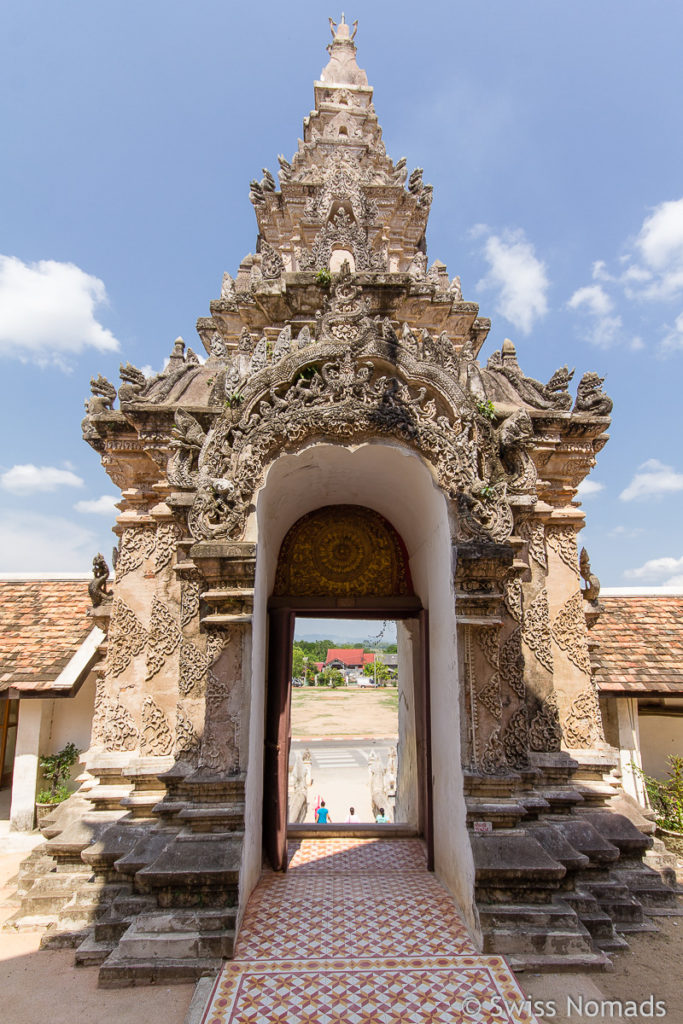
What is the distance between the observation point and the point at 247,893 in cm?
571

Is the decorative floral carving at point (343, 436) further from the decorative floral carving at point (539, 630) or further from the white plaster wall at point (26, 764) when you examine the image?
the white plaster wall at point (26, 764)

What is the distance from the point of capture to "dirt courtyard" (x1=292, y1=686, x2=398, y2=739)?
41625 millimetres

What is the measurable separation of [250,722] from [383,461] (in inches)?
126

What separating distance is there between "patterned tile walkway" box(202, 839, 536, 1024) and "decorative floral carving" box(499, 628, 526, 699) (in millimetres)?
2270

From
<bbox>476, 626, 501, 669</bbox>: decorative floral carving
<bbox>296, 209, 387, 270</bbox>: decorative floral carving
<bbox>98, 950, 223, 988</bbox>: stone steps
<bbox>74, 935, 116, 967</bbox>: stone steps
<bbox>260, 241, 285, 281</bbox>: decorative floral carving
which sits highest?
<bbox>296, 209, 387, 270</bbox>: decorative floral carving

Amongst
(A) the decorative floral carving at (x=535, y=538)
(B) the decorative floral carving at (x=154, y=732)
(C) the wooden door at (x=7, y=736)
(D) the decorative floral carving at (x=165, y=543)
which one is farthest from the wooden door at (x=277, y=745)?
(C) the wooden door at (x=7, y=736)

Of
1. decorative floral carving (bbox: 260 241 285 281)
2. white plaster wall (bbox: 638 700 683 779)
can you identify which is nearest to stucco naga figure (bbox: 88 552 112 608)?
decorative floral carving (bbox: 260 241 285 281)

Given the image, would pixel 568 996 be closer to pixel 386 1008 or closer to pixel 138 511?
pixel 386 1008

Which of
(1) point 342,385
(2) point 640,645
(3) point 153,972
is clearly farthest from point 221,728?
(2) point 640,645

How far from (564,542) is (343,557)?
10.00 ft

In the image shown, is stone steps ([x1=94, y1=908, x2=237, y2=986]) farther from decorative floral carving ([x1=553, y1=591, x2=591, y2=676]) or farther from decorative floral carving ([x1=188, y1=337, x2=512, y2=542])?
decorative floral carving ([x1=553, y1=591, x2=591, y2=676])

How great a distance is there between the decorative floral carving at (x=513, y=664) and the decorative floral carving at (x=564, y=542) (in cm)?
177

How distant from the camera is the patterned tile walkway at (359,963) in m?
4.24

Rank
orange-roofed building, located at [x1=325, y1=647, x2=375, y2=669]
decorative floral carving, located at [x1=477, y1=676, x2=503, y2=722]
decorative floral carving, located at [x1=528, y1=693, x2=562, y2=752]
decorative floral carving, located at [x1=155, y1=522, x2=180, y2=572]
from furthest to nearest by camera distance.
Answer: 1. orange-roofed building, located at [x1=325, y1=647, x2=375, y2=669]
2. decorative floral carving, located at [x1=155, y1=522, x2=180, y2=572]
3. decorative floral carving, located at [x1=528, y1=693, x2=562, y2=752]
4. decorative floral carving, located at [x1=477, y1=676, x2=503, y2=722]
